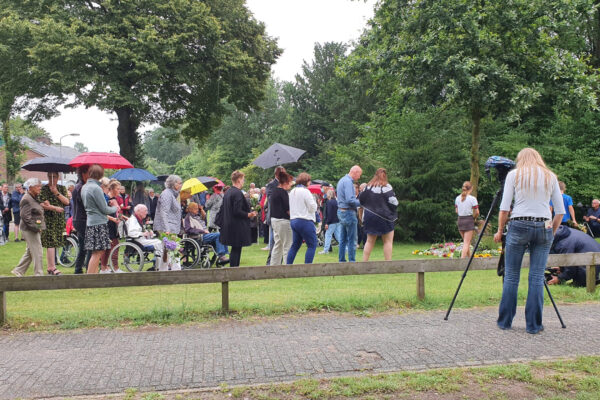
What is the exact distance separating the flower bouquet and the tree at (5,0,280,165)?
55.1ft

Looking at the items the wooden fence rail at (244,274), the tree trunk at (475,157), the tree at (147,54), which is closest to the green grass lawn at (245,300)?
the wooden fence rail at (244,274)

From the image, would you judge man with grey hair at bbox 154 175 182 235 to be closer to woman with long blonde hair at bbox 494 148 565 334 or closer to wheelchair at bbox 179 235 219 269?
wheelchair at bbox 179 235 219 269

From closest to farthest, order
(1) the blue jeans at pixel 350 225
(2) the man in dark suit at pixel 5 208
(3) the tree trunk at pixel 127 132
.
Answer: (1) the blue jeans at pixel 350 225 < (2) the man in dark suit at pixel 5 208 < (3) the tree trunk at pixel 127 132

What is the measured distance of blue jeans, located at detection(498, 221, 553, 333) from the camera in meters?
5.37

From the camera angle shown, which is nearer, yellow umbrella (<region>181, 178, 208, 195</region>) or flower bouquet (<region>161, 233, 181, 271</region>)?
flower bouquet (<region>161, 233, 181, 271</region>)

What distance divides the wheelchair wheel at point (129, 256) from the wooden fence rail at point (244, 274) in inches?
141

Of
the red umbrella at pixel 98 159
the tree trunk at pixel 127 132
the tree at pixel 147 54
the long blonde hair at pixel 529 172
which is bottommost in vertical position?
the long blonde hair at pixel 529 172

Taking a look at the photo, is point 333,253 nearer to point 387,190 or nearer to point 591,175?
point 387,190

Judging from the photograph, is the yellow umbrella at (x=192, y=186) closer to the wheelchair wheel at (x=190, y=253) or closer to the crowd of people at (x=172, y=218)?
the crowd of people at (x=172, y=218)

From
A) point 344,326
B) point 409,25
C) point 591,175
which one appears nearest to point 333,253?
point 409,25

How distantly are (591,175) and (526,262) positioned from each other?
12.9 m

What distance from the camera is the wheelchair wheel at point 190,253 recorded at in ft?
35.1

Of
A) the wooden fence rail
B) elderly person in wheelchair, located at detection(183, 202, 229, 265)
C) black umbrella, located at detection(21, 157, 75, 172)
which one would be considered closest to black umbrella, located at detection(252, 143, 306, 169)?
elderly person in wheelchair, located at detection(183, 202, 229, 265)

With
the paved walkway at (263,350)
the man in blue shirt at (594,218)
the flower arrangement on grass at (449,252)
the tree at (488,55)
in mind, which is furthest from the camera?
the man in blue shirt at (594,218)
